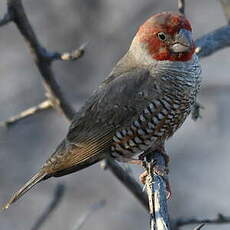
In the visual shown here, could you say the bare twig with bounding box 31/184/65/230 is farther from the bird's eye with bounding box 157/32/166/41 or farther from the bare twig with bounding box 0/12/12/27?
the bird's eye with bounding box 157/32/166/41

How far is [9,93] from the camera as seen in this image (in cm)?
933

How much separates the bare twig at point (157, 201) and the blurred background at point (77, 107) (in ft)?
12.2

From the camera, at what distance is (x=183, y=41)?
571cm

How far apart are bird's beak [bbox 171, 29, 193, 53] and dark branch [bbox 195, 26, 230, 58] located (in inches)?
7.6

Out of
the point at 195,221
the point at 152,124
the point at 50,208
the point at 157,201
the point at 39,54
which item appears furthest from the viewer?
the point at 152,124

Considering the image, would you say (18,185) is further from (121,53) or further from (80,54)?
(80,54)

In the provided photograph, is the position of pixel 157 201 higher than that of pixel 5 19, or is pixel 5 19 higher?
pixel 5 19

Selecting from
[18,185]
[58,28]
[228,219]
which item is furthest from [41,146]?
[228,219]

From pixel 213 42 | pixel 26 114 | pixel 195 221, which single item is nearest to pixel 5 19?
pixel 26 114

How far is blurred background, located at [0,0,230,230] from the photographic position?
9.07m

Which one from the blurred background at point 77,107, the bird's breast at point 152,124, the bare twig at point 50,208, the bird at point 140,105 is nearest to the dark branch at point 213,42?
the bird at point 140,105

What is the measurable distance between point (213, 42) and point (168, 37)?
299 mm

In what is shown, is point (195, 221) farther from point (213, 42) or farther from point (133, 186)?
point (213, 42)

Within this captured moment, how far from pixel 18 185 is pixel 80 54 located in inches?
149
